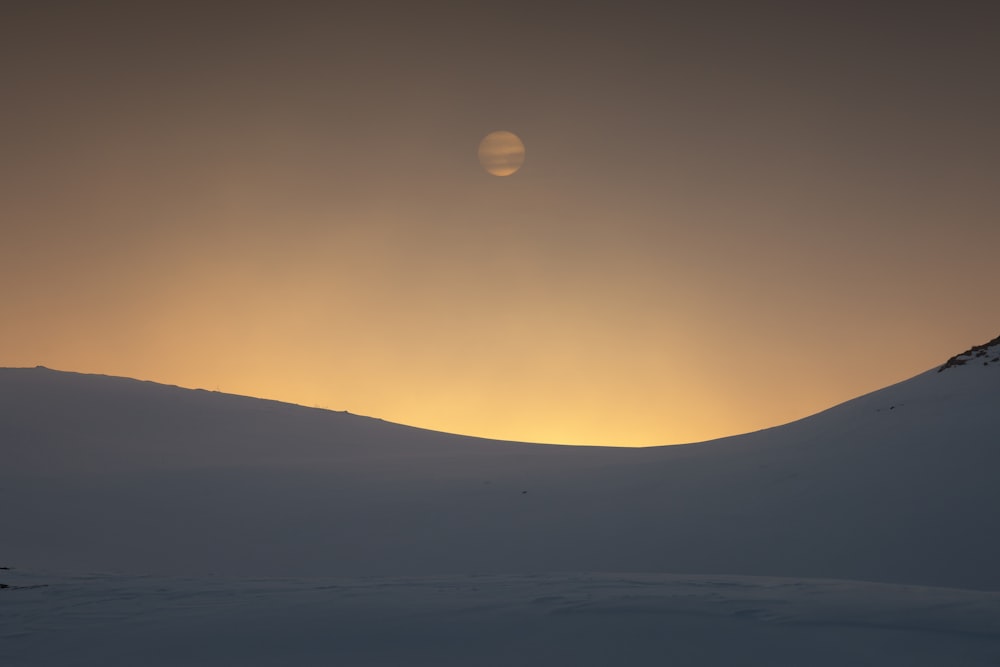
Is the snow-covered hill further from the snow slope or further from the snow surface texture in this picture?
the snow slope

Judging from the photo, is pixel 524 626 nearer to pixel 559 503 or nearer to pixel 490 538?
pixel 490 538

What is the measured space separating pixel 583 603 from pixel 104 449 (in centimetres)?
1618

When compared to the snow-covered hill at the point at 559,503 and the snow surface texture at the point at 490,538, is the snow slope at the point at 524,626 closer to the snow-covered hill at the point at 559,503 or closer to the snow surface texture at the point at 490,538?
the snow surface texture at the point at 490,538

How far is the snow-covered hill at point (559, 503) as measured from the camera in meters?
10.0

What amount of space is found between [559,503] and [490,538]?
1.68 metres

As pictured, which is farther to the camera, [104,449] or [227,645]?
[104,449]

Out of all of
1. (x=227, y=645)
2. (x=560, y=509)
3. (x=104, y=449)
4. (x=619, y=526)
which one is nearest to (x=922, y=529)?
(x=619, y=526)

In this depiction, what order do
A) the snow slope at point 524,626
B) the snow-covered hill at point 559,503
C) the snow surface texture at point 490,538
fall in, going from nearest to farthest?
the snow slope at point 524,626, the snow surface texture at point 490,538, the snow-covered hill at point 559,503

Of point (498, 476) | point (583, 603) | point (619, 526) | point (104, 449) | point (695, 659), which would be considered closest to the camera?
point (695, 659)

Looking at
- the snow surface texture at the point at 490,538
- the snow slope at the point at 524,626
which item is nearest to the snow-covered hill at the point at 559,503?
the snow surface texture at the point at 490,538

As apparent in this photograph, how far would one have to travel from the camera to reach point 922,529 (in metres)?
9.89

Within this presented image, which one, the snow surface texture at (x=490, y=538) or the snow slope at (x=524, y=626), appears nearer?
the snow slope at (x=524, y=626)

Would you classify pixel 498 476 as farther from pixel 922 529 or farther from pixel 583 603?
pixel 583 603

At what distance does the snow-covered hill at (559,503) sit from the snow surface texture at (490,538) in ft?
0.18
